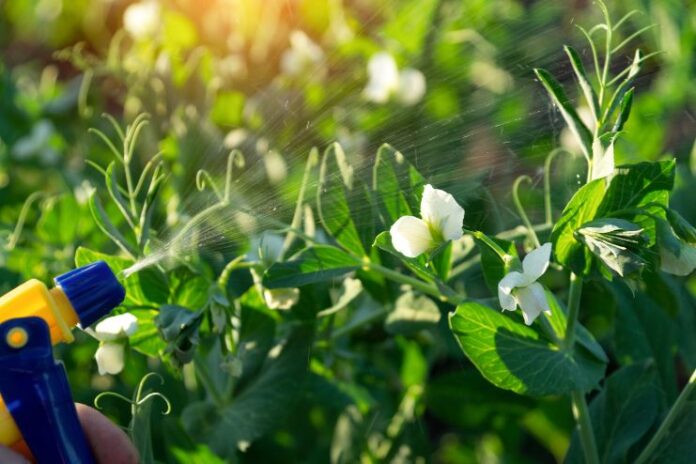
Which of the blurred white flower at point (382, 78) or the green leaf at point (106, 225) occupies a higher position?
the green leaf at point (106, 225)

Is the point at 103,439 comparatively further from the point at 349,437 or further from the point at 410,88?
the point at 410,88

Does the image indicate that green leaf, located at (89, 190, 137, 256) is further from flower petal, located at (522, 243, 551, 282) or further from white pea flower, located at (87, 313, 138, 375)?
flower petal, located at (522, 243, 551, 282)

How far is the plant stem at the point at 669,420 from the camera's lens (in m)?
0.64

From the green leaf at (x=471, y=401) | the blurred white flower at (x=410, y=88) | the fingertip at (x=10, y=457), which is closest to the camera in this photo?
the fingertip at (x=10, y=457)

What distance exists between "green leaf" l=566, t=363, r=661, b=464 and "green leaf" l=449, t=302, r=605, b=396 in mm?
98

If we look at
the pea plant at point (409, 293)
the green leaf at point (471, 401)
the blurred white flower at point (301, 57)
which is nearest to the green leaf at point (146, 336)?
the pea plant at point (409, 293)

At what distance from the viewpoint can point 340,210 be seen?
2.37 ft

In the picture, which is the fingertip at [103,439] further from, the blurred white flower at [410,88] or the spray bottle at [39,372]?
the blurred white flower at [410,88]

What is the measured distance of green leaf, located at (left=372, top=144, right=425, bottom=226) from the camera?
658 millimetres

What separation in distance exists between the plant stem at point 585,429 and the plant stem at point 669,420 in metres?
0.03

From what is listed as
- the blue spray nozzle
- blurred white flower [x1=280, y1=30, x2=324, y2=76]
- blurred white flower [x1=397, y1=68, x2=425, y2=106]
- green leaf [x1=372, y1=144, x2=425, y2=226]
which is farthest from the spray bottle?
blurred white flower [x1=280, y1=30, x2=324, y2=76]

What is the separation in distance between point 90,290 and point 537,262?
0.24 meters

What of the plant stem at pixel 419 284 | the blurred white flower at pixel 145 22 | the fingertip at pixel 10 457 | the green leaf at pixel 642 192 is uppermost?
the blurred white flower at pixel 145 22

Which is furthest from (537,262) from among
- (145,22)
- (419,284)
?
(145,22)
